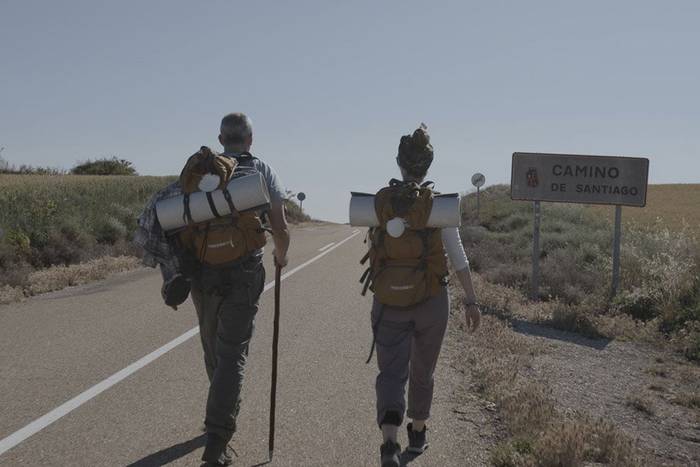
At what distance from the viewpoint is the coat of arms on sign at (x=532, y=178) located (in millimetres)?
12969

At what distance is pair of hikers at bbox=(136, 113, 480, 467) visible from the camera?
13.7 feet

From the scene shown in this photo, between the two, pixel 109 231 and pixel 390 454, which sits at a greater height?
pixel 390 454

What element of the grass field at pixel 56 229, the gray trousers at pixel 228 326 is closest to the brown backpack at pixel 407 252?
the gray trousers at pixel 228 326

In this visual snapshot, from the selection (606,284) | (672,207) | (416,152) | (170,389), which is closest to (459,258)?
(416,152)

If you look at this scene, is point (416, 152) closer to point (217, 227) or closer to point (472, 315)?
point (472, 315)

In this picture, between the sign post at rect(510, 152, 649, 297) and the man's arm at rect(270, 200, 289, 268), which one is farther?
the sign post at rect(510, 152, 649, 297)

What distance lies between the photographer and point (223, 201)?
422 centimetres

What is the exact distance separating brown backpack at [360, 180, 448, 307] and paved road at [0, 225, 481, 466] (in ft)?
3.81

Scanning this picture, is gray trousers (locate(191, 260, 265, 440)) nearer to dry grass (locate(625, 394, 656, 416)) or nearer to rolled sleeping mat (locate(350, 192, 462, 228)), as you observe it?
rolled sleeping mat (locate(350, 192, 462, 228))

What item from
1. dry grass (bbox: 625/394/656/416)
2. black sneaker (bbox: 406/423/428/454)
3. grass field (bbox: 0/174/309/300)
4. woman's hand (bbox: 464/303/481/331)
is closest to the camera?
woman's hand (bbox: 464/303/481/331)

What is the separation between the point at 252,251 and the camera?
4.47 meters

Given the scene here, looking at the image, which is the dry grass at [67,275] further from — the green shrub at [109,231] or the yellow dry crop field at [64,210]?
the green shrub at [109,231]

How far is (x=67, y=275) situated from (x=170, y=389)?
8.53 metres

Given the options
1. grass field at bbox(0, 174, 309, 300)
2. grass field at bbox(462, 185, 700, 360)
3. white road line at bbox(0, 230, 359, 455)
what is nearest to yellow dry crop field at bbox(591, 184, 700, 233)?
grass field at bbox(462, 185, 700, 360)
